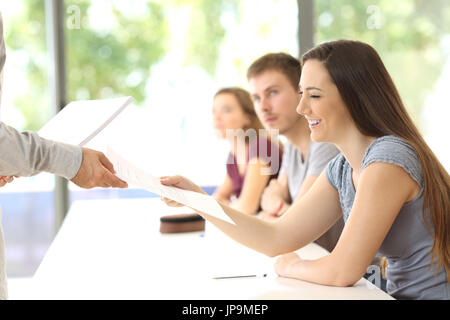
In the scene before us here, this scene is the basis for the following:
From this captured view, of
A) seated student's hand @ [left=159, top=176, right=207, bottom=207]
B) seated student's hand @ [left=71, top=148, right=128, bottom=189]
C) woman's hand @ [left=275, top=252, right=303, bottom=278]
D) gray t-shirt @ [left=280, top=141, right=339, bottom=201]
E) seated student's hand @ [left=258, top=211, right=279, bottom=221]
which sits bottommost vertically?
seated student's hand @ [left=258, top=211, right=279, bottom=221]

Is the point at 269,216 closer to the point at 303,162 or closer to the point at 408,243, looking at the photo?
the point at 303,162

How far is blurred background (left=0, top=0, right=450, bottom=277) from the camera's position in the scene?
4.04 meters

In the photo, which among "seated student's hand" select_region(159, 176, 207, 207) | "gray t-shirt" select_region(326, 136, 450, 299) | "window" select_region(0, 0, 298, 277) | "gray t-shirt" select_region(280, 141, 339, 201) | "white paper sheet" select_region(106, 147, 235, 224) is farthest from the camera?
"window" select_region(0, 0, 298, 277)

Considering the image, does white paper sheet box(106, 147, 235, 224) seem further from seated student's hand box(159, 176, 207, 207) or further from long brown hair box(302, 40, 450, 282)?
long brown hair box(302, 40, 450, 282)

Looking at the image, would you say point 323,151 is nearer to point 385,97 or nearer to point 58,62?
point 385,97

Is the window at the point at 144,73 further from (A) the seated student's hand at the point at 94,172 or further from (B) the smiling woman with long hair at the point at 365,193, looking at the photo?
(A) the seated student's hand at the point at 94,172

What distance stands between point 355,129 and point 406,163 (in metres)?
0.20

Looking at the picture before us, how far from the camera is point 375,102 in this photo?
141 cm

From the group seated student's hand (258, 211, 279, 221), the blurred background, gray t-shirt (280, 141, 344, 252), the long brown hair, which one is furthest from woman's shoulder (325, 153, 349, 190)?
the blurred background

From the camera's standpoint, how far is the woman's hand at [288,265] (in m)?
1.39

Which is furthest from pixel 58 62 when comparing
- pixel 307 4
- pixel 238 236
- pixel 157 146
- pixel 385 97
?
pixel 385 97

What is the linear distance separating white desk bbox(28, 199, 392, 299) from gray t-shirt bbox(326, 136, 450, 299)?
12 cm

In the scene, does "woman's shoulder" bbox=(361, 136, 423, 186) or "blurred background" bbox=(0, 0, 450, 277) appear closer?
"woman's shoulder" bbox=(361, 136, 423, 186)
